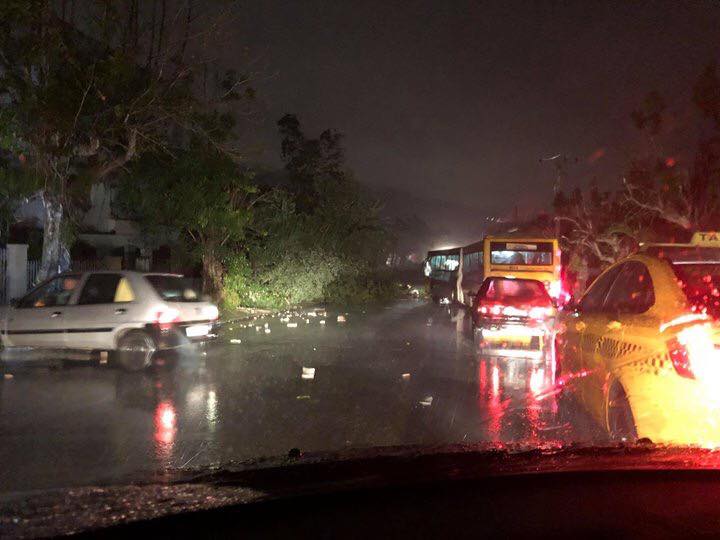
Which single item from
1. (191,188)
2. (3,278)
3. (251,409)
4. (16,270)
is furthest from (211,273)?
(251,409)

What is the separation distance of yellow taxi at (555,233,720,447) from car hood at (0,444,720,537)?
2.99 ft

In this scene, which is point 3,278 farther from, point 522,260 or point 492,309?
point 522,260

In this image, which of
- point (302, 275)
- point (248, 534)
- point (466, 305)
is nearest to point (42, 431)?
point (248, 534)

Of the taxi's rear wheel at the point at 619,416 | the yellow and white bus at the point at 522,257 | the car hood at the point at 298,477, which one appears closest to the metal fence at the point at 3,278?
the yellow and white bus at the point at 522,257

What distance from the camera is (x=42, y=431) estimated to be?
827 centimetres

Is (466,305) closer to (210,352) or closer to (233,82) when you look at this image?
(233,82)

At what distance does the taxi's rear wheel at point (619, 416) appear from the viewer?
654cm

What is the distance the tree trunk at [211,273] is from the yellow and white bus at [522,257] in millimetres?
10206

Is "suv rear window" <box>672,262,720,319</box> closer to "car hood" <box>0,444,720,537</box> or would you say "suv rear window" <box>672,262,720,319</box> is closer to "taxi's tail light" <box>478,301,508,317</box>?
"car hood" <box>0,444,720,537</box>

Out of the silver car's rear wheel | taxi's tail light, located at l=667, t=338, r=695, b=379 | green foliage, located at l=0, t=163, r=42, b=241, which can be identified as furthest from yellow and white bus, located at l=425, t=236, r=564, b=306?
taxi's tail light, located at l=667, t=338, r=695, b=379

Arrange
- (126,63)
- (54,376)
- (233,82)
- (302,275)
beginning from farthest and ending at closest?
(302,275), (233,82), (126,63), (54,376)

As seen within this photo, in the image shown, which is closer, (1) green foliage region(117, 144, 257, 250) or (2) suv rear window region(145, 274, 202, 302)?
(2) suv rear window region(145, 274, 202, 302)

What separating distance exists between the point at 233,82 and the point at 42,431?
47.4 feet

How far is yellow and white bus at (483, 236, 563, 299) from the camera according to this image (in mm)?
28562
